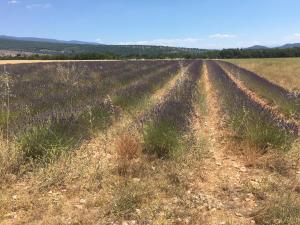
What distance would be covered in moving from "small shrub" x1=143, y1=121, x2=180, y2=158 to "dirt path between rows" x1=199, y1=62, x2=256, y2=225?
55cm

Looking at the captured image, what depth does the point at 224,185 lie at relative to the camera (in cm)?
521

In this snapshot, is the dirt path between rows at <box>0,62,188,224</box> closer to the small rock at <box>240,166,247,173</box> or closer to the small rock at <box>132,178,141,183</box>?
the small rock at <box>132,178,141,183</box>

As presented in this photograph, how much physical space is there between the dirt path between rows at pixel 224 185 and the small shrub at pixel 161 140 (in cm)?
55

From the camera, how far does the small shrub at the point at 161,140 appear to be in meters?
6.17

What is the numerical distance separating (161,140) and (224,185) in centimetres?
137

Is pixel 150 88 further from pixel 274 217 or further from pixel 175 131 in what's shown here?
pixel 274 217

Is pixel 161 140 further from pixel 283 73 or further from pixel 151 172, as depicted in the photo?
pixel 283 73

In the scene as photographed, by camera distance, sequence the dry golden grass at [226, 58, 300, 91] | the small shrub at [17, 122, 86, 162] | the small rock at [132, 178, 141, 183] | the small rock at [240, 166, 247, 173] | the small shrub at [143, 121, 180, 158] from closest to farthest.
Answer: the small rock at [132, 178, 141, 183], the small shrub at [17, 122, 86, 162], the small rock at [240, 166, 247, 173], the small shrub at [143, 121, 180, 158], the dry golden grass at [226, 58, 300, 91]

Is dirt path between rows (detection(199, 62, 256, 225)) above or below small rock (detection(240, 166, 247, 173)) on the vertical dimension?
below

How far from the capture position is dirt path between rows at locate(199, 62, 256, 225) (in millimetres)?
4309

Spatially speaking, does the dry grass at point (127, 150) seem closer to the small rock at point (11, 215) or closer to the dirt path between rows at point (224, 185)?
the dirt path between rows at point (224, 185)

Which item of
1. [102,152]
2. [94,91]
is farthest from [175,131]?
[94,91]

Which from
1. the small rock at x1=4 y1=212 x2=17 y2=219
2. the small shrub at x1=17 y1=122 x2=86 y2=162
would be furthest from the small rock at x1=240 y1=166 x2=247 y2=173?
the small rock at x1=4 y1=212 x2=17 y2=219

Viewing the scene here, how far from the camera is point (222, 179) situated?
551cm
